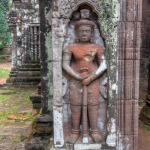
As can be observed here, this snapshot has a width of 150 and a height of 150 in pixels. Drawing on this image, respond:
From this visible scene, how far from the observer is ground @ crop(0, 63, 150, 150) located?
14.9 ft

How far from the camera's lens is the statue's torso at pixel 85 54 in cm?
320

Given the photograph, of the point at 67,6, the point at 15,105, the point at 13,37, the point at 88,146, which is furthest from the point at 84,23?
the point at 13,37

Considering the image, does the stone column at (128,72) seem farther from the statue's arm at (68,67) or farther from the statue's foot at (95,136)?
the statue's arm at (68,67)

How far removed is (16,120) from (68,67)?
3594 mm

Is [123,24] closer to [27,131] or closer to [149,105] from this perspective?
[149,105]

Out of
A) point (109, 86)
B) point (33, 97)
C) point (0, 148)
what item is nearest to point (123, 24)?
point (109, 86)

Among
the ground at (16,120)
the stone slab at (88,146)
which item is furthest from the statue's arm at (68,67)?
the ground at (16,120)

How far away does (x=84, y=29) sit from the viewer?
3.15 m

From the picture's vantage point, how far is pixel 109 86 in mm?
3275

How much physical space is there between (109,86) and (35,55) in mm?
7106

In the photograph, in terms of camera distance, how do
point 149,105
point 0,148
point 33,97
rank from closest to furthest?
point 0,148 → point 149,105 → point 33,97

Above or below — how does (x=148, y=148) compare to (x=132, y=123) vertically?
below

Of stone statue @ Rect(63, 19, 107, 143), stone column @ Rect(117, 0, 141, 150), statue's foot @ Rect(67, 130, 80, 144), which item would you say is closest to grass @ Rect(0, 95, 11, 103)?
statue's foot @ Rect(67, 130, 80, 144)

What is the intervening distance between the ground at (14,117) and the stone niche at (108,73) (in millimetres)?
1840
